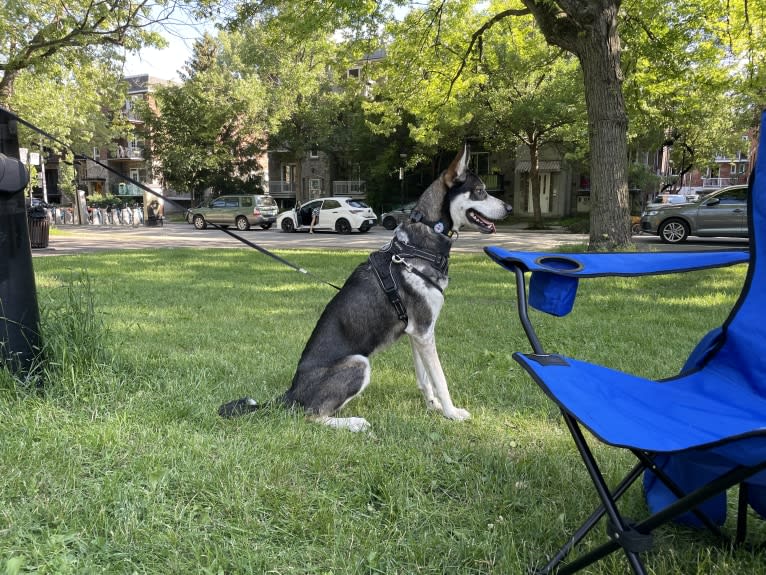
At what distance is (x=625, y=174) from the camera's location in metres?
9.51

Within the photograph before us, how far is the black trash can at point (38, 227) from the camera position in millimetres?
14735

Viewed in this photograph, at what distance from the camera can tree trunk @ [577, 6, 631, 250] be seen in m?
9.16

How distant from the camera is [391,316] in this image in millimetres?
3127

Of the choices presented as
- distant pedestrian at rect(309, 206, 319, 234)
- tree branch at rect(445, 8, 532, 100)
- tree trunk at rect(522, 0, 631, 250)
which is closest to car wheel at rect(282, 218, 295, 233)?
distant pedestrian at rect(309, 206, 319, 234)

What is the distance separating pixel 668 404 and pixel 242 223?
27.1 metres

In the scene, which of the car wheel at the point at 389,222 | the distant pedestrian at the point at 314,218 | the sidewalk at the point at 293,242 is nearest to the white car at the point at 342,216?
the distant pedestrian at the point at 314,218

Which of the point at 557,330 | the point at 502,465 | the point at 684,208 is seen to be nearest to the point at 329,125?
the point at 684,208

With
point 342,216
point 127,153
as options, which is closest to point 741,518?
point 342,216

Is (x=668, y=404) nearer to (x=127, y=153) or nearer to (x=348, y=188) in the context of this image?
(x=348, y=188)

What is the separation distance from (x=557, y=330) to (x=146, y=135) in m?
39.5

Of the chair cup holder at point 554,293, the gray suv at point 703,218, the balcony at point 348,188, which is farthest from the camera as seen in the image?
the balcony at point 348,188

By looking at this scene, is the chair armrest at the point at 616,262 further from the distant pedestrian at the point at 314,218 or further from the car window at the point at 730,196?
the distant pedestrian at the point at 314,218

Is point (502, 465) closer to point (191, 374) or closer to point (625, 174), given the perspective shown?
point (191, 374)

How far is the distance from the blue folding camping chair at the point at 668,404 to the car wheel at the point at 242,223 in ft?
86.6
